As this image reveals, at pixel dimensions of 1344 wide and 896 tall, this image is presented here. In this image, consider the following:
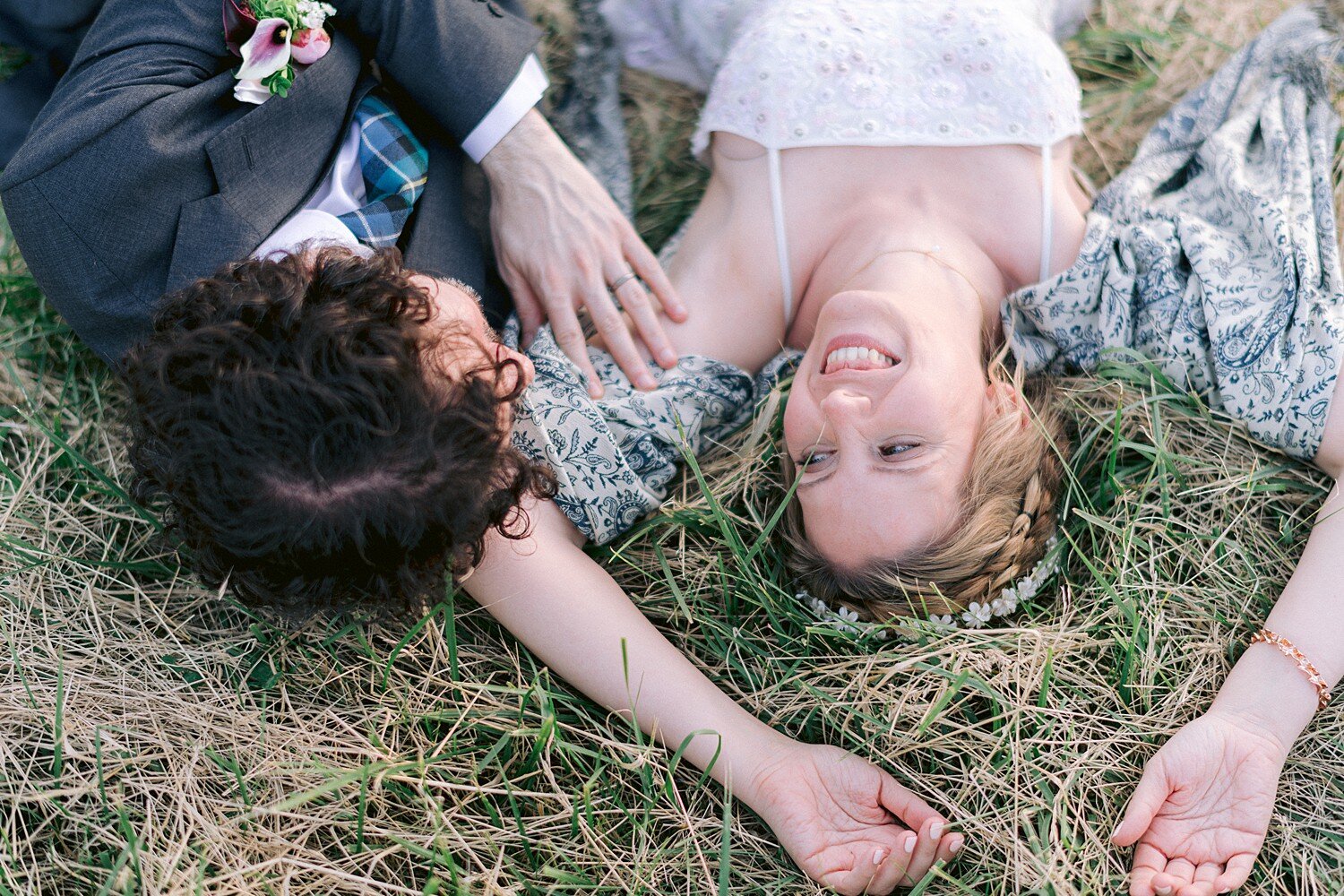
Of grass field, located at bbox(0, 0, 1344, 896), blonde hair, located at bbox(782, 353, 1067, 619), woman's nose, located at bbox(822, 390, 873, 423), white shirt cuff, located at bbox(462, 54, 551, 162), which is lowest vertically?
grass field, located at bbox(0, 0, 1344, 896)

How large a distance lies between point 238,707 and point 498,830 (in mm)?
656

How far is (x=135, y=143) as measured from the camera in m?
2.00

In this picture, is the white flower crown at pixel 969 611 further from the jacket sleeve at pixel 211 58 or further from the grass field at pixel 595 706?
the jacket sleeve at pixel 211 58

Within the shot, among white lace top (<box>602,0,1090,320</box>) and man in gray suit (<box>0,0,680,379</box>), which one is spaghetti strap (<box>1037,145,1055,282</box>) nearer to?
white lace top (<box>602,0,1090,320</box>)

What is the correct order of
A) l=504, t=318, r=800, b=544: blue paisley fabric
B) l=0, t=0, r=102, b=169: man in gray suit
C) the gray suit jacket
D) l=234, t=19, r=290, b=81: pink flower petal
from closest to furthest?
the gray suit jacket, l=234, t=19, r=290, b=81: pink flower petal, l=504, t=318, r=800, b=544: blue paisley fabric, l=0, t=0, r=102, b=169: man in gray suit

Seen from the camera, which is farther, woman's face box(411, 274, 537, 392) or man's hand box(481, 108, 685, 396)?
man's hand box(481, 108, 685, 396)

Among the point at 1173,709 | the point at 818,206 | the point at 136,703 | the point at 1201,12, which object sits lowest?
the point at 136,703

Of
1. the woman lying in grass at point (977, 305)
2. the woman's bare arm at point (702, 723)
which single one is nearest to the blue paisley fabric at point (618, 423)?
the woman lying in grass at point (977, 305)

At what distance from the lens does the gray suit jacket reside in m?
2.00

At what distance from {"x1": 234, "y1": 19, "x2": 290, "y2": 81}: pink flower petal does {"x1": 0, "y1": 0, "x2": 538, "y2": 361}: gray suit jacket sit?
0.22 ft

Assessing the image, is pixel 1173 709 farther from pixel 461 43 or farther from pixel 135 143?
pixel 135 143

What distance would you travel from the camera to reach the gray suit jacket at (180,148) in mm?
2002

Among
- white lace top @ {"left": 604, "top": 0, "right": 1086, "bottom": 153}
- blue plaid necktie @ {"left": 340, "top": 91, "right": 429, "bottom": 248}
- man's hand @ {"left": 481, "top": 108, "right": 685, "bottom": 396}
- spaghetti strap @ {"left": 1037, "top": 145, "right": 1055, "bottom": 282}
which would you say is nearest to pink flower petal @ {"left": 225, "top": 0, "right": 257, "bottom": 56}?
blue plaid necktie @ {"left": 340, "top": 91, "right": 429, "bottom": 248}

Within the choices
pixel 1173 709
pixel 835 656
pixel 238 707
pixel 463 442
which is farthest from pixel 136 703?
pixel 1173 709
